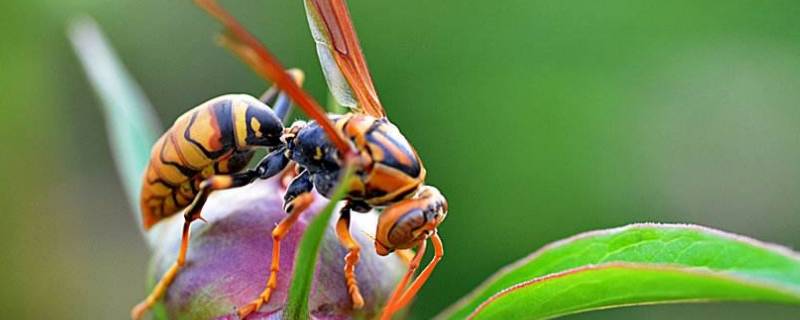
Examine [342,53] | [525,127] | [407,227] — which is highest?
[342,53]

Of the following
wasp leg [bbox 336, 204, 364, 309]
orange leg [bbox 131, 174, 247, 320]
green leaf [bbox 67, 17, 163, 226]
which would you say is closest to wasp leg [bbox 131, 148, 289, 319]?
orange leg [bbox 131, 174, 247, 320]

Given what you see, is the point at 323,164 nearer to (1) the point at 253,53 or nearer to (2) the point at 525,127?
(1) the point at 253,53

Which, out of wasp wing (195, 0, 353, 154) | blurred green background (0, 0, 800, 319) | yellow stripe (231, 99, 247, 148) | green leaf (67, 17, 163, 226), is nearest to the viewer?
wasp wing (195, 0, 353, 154)

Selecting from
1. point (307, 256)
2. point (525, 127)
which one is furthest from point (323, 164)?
point (525, 127)

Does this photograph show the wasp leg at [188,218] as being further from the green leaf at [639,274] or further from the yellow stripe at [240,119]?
the green leaf at [639,274]

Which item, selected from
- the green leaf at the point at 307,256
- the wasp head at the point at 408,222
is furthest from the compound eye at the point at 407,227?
the green leaf at the point at 307,256

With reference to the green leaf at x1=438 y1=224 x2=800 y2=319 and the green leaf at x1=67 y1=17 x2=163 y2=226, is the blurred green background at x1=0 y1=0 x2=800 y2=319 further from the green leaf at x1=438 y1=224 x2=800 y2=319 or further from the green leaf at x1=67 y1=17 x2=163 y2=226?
the green leaf at x1=438 y1=224 x2=800 y2=319

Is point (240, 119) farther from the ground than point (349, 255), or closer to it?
farther from the ground

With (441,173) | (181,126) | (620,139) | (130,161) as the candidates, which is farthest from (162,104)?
(181,126)
